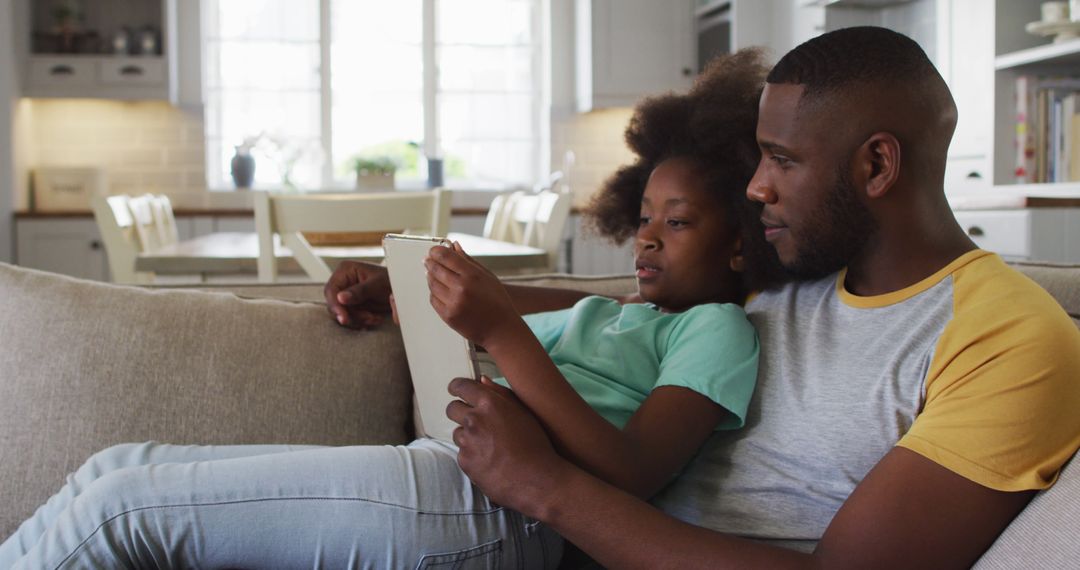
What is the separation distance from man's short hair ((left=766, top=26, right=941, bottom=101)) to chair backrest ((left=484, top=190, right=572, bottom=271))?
5.39 ft

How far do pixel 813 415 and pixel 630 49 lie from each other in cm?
507

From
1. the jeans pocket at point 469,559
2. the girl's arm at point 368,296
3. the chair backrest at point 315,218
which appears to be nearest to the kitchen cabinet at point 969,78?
the chair backrest at point 315,218

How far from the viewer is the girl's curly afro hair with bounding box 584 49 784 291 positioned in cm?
131

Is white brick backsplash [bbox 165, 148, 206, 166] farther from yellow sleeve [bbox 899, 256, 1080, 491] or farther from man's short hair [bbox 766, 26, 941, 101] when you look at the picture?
yellow sleeve [bbox 899, 256, 1080, 491]

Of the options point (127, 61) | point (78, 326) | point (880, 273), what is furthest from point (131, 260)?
point (127, 61)

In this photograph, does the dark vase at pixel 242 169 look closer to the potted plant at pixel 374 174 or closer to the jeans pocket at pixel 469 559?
the potted plant at pixel 374 174

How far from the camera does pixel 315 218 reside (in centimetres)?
260

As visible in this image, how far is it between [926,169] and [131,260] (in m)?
2.56

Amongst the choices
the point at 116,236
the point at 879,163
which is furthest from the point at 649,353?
the point at 116,236

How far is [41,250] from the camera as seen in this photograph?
548 centimetres

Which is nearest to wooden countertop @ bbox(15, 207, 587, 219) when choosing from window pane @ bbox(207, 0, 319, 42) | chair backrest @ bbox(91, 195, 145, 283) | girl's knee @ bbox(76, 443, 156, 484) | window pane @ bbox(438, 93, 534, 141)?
window pane @ bbox(438, 93, 534, 141)

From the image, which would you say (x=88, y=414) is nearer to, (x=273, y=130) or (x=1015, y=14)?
(x=1015, y=14)

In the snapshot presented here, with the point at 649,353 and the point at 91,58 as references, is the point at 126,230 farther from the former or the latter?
the point at 91,58

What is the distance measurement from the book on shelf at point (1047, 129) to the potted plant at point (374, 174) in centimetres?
330
